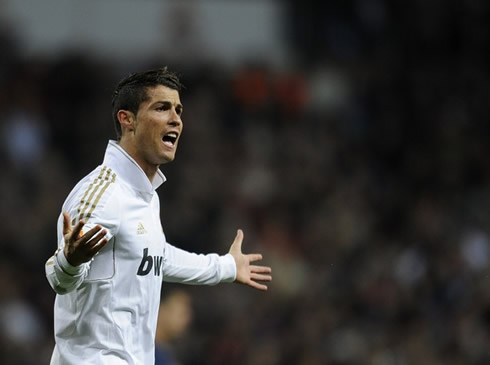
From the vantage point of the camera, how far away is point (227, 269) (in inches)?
193

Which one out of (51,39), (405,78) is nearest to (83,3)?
(51,39)

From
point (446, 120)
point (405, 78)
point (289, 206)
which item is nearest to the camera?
point (289, 206)

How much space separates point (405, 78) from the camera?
14312 mm

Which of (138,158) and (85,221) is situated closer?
(85,221)

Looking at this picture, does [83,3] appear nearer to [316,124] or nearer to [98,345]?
[316,124]

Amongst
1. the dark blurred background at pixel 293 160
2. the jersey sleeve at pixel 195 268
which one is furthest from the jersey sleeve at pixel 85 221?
the dark blurred background at pixel 293 160

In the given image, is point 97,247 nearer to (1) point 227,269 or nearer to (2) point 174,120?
(2) point 174,120

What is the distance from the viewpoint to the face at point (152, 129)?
4.44 meters

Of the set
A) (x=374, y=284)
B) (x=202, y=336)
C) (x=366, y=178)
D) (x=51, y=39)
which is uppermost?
(x=51, y=39)

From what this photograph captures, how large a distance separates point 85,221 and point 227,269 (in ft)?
3.53

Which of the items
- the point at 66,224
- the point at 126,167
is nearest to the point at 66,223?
the point at 66,224

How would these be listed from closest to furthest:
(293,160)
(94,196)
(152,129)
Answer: (94,196) < (152,129) < (293,160)

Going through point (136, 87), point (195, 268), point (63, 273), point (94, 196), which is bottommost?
point (195, 268)

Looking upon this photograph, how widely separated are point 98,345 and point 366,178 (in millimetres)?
9071
